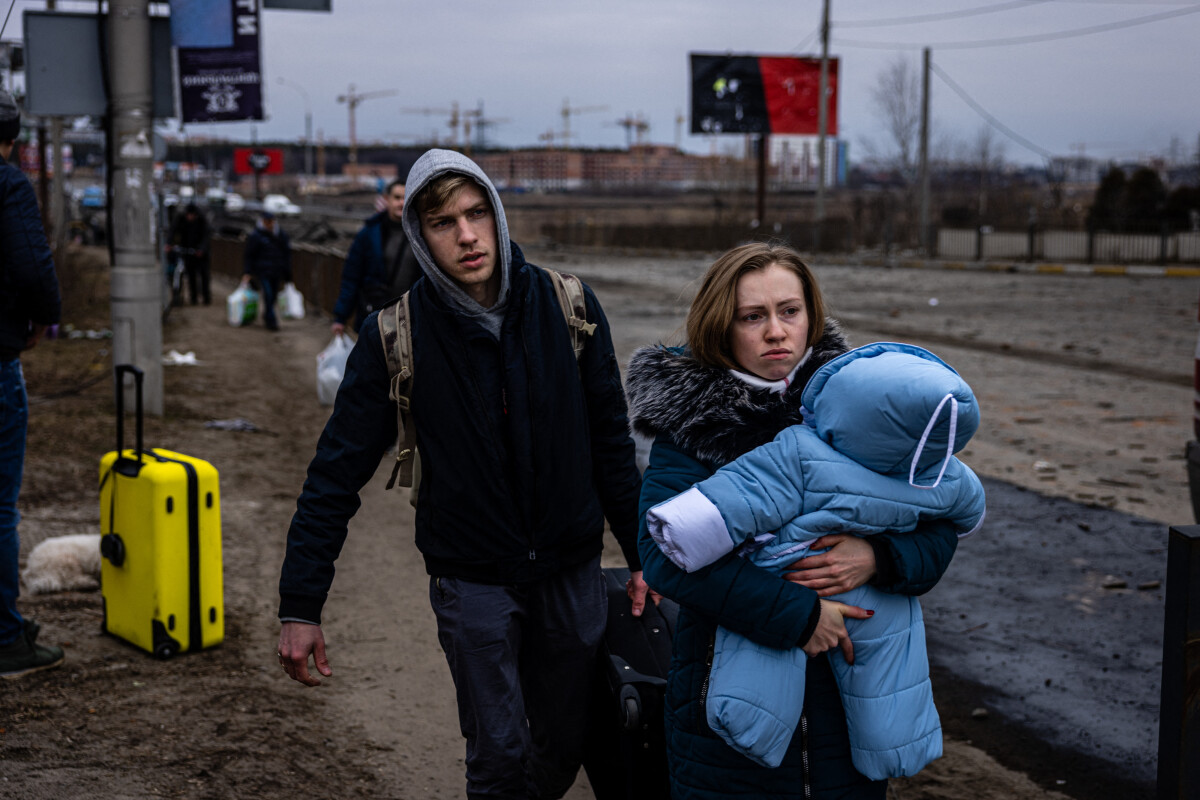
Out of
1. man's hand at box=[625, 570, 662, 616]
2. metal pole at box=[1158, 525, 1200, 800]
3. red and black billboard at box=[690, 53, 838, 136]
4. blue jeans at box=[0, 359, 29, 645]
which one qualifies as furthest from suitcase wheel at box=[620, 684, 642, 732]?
red and black billboard at box=[690, 53, 838, 136]

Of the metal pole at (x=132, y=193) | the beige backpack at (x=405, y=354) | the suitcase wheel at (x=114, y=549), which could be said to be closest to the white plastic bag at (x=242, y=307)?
the metal pole at (x=132, y=193)

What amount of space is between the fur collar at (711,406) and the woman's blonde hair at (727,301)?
3 centimetres

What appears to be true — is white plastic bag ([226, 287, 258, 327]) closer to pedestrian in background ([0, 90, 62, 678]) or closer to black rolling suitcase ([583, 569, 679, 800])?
pedestrian in background ([0, 90, 62, 678])

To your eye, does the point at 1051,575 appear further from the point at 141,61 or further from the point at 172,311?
the point at 172,311

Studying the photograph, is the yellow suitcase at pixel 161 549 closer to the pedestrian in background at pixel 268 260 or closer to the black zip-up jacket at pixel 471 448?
the black zip-up jacket at pixel 471 448

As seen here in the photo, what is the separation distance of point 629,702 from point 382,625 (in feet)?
9.85

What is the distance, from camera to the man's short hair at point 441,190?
9.35ft

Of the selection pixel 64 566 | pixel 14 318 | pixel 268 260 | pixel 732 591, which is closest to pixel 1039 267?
pixel 268 260

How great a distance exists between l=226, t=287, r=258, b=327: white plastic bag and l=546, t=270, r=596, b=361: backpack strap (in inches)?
660

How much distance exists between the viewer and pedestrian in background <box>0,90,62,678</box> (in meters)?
4.20

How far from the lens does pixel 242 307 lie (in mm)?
18875

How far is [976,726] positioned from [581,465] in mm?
2434

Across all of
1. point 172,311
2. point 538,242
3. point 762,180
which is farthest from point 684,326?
point 538,242

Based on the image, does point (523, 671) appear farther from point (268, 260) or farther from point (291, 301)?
point (291, 301)
